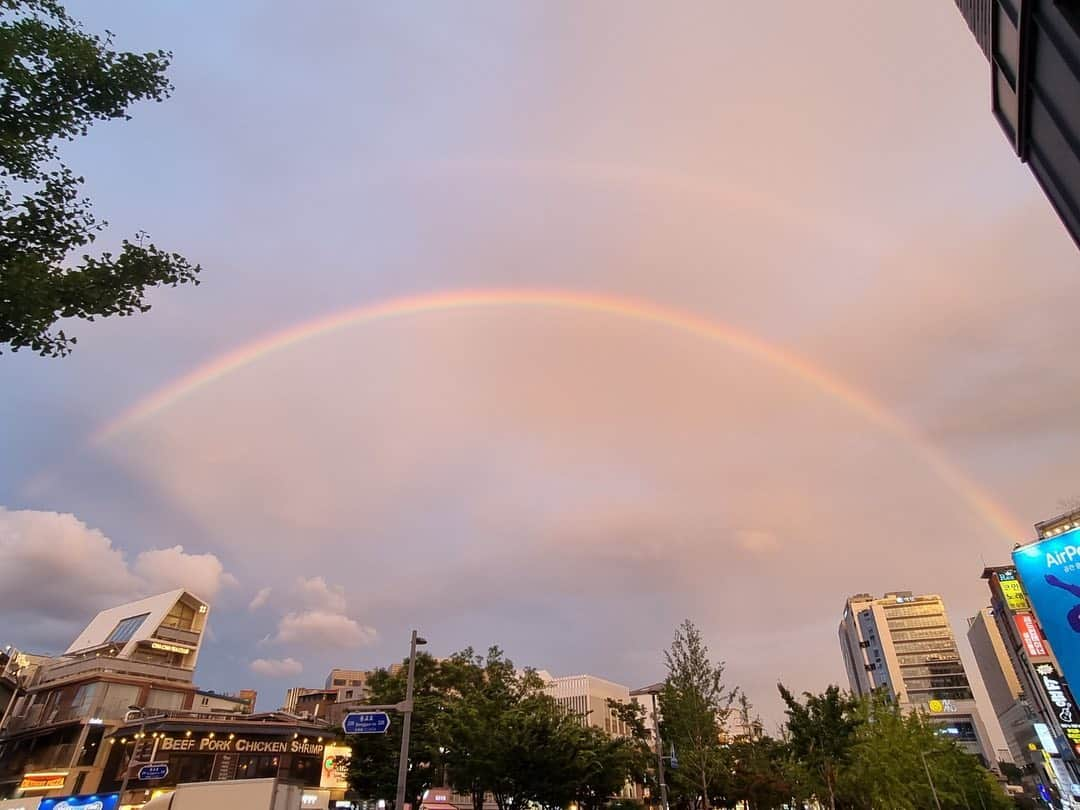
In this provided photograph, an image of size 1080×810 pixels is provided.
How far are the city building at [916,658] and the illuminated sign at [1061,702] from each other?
6674 centimetres

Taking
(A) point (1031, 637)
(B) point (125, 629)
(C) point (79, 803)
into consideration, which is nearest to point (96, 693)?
(B) point (125, 629)

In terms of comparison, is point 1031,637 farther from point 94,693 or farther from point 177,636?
point 177,636

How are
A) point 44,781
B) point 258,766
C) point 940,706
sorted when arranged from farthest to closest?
1. point 940,706
2. point 258,766
3. point 44,781

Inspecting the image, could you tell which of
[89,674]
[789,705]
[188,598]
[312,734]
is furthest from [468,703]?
[188,598]

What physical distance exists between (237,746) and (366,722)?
2753 centimetres

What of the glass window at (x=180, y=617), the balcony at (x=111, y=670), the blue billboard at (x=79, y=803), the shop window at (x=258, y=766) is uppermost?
the glass window at (x=180, y=617)

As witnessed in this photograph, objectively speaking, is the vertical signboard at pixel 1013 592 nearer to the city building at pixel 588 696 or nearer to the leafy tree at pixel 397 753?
the city building at pixel 588 696

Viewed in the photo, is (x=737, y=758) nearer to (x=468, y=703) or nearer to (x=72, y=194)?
(x=468, y=703)

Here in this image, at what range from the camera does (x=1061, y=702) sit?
4531 cm

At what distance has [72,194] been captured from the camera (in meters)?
10.2

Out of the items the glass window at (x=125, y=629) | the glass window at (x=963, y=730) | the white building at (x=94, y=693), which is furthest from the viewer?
the glass window at (x=963, y=730)

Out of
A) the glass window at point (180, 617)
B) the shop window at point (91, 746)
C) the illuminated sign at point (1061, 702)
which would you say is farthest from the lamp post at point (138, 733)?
the illuminated sign at point (1061, 702)

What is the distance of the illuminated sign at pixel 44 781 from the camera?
33.5 m

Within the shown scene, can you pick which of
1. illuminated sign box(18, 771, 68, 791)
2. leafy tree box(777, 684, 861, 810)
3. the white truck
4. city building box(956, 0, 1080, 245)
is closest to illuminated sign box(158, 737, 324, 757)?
illuminated sign box(18, 771, 68, 791)
